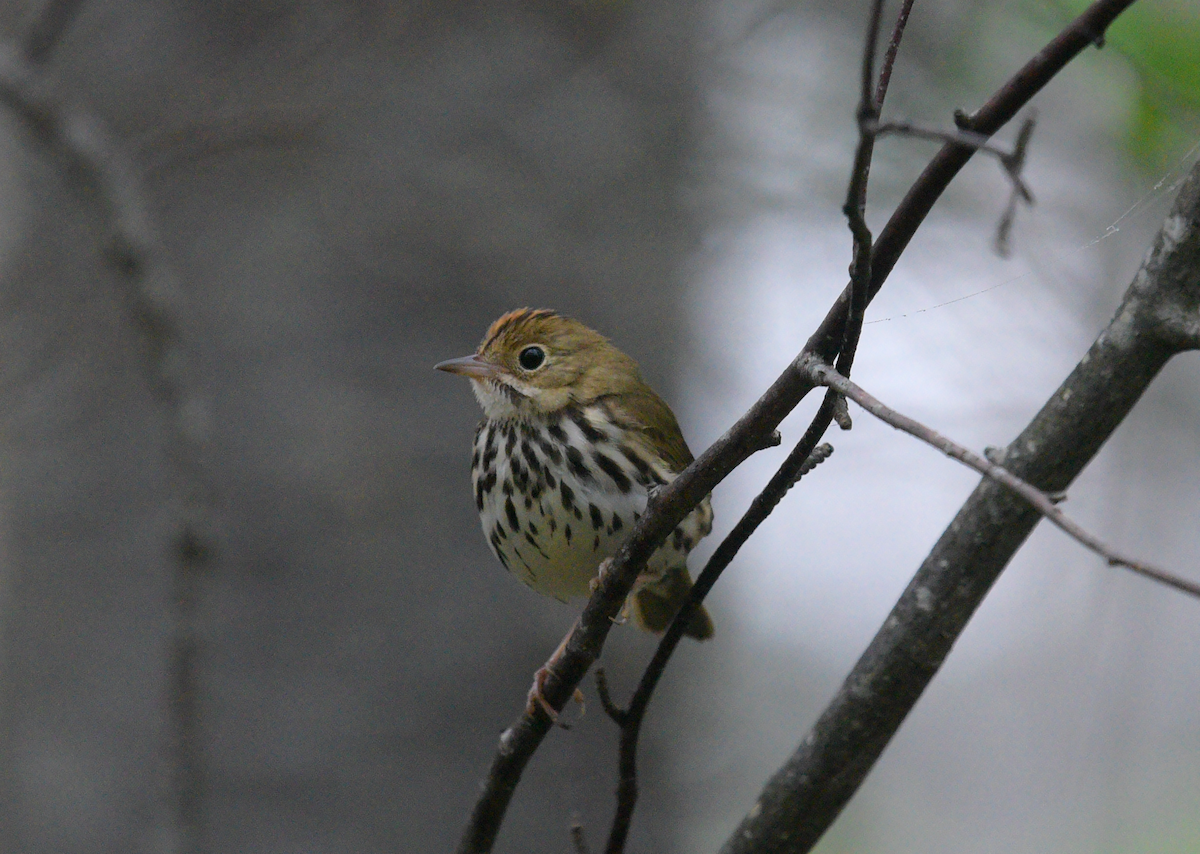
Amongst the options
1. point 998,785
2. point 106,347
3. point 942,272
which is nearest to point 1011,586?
point 998,785

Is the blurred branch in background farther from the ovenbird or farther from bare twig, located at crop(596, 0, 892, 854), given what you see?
bare twig, located at crop(596, 0, 892, 854)

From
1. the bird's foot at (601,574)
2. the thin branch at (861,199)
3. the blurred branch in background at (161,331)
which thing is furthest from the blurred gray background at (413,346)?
the thin branch at (861,199)

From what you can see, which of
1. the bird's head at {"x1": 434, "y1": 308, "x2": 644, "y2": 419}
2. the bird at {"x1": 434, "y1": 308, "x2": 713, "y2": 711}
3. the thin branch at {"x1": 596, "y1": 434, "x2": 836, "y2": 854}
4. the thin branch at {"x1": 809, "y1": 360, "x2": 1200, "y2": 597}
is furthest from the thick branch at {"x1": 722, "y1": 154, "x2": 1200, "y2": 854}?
the bird's head at {"x1": 434, "y1": 308, "x2": 644, "y2": 419}

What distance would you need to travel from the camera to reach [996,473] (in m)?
0.95

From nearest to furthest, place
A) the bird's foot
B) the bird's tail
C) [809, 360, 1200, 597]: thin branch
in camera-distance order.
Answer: [809, 360, 1200, 597]: thin branch, the bird's foot, the bird's tail

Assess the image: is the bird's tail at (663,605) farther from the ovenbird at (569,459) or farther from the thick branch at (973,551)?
the thick branch at (973,551)

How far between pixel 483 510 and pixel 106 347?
167cm

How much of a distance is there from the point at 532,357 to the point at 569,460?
0.30 m

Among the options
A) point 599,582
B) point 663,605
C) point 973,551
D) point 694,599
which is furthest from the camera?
point 663,605

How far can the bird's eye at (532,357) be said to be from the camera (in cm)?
248

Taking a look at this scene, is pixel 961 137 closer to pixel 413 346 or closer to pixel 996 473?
pixel 996 473

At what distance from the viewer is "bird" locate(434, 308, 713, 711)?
2.24m

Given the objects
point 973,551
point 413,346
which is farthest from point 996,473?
point 413,346

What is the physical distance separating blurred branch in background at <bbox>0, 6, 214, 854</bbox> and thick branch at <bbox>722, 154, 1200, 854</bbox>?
1062 millimetres
